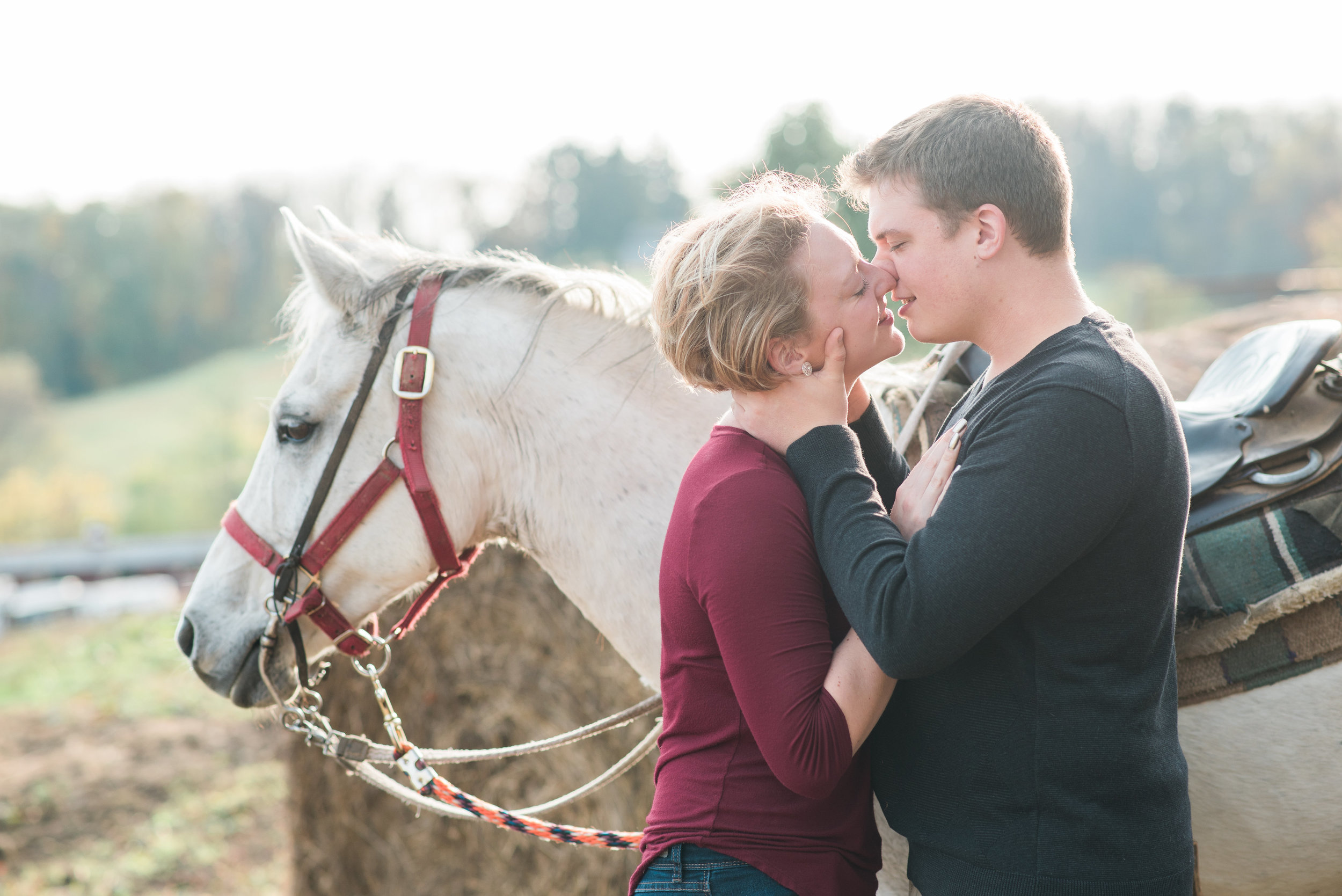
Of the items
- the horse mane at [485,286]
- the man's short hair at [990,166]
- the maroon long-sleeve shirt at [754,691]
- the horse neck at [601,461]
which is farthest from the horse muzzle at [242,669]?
the man's short hair at [990,166]

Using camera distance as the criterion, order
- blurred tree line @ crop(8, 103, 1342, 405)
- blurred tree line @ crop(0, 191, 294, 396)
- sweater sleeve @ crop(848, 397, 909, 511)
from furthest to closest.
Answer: blurred tree line @ crop(0, 191, 294, 396) → blurred tree line @ crop(8, 103, 1342, 405) → sweater sleeve @ crop(848, 397, 909, 511)

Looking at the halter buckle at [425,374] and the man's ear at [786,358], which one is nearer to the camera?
the man's ear at [786,358]

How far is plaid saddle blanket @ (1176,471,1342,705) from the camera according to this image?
165cm

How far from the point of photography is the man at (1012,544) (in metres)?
1.07

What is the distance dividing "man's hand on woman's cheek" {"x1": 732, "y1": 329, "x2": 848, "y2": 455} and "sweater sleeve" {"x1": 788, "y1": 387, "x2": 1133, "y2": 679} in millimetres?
207

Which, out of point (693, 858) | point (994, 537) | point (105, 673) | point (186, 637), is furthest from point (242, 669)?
point (105, 673)

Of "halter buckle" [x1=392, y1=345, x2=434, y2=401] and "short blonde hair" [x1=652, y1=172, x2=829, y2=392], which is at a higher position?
"short blonde hair" [x1=652, y1=172, x2=829, y2=392]

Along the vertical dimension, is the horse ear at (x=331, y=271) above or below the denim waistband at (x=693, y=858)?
above

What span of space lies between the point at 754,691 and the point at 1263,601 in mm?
1170

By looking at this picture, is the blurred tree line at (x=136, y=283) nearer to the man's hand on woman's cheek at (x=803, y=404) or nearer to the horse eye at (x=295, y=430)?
the horse eye at (x=295, y=430)

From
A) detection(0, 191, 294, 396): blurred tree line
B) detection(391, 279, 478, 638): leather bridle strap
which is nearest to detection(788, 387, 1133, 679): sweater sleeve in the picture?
detection(391, 279, 478, 638): leather bridle strap

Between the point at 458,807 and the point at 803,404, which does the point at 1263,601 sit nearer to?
the point at 803,404

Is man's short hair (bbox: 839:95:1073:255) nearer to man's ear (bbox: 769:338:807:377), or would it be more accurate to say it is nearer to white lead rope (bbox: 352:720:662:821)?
man's ear (bbox: 769:338:807:377)

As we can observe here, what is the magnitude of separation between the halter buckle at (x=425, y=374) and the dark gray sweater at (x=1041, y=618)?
1.00m
